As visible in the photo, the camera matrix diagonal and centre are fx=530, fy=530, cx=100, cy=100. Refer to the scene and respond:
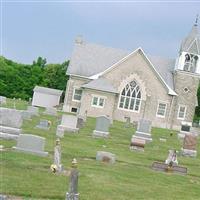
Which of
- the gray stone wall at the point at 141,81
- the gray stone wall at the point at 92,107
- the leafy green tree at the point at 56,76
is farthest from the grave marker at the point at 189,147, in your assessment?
the leafy green tree at the point at 56,76

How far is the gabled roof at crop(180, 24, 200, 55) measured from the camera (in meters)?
58.4

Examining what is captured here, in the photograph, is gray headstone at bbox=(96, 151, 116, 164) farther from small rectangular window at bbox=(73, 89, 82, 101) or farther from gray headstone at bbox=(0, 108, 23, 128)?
small rectangular window at bbox=(73, 89, 82, 101)

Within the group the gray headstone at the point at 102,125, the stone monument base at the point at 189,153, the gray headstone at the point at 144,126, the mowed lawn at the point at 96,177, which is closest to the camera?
the mowed lawn at the point at 96,177

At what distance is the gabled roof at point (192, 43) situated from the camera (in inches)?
2298

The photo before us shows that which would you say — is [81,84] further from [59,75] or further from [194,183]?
[194,183]

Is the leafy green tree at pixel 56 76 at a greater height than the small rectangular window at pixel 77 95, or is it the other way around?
the leafy green tree at pixel 56 76

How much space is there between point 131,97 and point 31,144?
37.0m

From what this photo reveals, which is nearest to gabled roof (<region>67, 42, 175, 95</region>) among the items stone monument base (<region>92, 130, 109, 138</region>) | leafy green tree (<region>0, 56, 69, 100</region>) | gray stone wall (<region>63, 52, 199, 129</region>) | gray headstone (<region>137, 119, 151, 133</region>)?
gray stone wall (<region>63, 52, 199, 129</region>)

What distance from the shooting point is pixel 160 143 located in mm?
32656

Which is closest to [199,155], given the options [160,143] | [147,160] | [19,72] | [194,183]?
[160,143]

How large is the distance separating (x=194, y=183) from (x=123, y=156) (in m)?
5.26

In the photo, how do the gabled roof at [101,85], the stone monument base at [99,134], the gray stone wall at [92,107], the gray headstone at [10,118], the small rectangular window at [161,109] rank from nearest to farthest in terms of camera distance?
the gray headstone at [10,118] → the stone monument base at [99,134] → the gabled roof at [101,85] → the gray stone wall at [92,107] → the small rectangular window at [161,109]

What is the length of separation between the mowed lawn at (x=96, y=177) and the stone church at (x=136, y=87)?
28695mm

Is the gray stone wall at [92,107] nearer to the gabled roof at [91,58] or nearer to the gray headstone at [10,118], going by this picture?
the gabled roof at [91,58]
